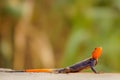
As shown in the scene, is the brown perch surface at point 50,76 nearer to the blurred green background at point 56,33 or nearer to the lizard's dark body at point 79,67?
the lizard's dark body at point 79,67

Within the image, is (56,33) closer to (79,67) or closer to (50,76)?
(79,67)

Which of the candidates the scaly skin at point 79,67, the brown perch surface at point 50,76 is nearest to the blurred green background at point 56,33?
the scaly skin at point 79,67

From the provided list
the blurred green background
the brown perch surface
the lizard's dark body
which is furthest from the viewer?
the blurred green background

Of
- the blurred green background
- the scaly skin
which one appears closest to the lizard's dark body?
the scaly skin

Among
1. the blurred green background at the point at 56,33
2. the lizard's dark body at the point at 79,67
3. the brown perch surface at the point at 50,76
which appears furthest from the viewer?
the blurred green background at the point at 56,33

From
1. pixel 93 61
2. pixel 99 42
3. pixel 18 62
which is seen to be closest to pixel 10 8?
pixel 18 62

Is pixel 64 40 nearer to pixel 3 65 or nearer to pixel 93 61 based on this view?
pixel 3 65

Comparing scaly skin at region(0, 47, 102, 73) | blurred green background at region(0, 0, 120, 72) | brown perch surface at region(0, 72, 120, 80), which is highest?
brown perch surface at region(0, 72, 120, 80)

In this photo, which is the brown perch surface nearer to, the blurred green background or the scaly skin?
the scaly skin

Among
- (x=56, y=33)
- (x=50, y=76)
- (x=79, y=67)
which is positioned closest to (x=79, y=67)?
(x=79, y=67)
